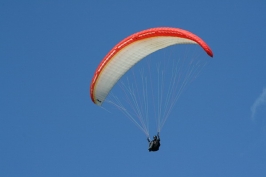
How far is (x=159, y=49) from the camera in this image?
115 feet

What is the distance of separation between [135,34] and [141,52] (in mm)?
1239

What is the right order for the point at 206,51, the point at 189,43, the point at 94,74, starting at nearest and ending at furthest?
1. the point at 206,51
2. the point at 189,43
3. the point at 94,74

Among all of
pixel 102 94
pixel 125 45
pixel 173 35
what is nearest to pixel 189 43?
pixel 173 35

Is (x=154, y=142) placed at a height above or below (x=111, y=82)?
below

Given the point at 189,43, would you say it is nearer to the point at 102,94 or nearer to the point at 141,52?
the point at 141,52

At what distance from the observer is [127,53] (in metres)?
34.7

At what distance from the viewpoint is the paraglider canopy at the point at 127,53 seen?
33000 millimetres

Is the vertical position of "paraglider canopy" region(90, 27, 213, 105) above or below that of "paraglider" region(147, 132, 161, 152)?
above

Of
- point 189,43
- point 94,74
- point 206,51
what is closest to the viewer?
point 206,51

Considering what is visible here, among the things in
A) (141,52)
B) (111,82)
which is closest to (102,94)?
(111,82)

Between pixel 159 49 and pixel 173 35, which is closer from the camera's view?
pixel 173 35

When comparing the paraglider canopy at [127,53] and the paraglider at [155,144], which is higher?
the paraglider canopy at [127,53]

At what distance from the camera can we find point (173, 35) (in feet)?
107

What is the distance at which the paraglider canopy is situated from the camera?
33.0 metres
